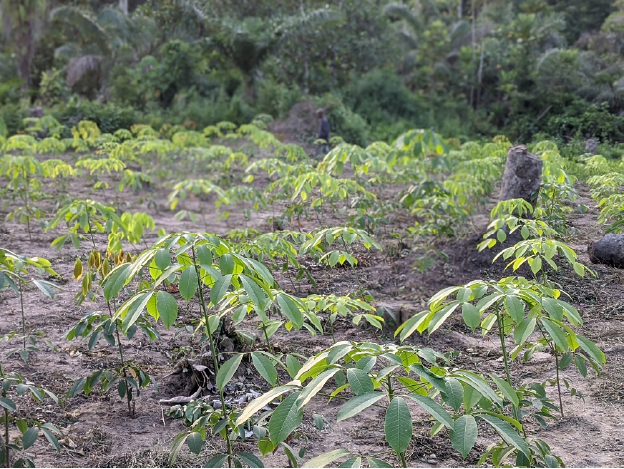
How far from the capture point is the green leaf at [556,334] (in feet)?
5.30

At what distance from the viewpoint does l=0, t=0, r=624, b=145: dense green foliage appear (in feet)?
46.0

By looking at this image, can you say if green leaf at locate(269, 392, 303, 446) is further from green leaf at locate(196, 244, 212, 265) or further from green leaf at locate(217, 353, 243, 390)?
green leaf at locate(196, 244, 212, 265)

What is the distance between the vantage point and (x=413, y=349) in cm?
143

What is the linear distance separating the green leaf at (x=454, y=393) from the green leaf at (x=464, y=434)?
3 cm

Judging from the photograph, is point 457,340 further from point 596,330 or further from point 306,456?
point 306,456

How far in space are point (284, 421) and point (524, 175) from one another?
153 inches

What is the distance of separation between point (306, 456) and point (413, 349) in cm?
120

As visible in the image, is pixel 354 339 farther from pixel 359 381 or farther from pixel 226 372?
pixel 359 381

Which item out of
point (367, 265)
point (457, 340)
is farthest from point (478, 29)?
point (457, 340)

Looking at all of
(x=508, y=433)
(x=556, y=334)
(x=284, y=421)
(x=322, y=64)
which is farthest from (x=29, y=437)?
(x=322, y=64)

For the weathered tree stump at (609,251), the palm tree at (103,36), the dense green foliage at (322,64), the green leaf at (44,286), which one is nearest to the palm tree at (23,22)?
the dense green foliage at (322,64)

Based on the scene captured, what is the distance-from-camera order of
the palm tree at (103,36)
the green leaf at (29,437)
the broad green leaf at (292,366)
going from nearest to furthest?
the broad green leaf at (292,366) < the green leaf at (29,437) < the palm tree at (103,36)

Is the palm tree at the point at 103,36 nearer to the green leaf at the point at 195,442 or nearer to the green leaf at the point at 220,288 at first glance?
the green leaf at the point at 195,442

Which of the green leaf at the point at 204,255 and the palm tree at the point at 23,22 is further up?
the palm tree at the point at 23,22
